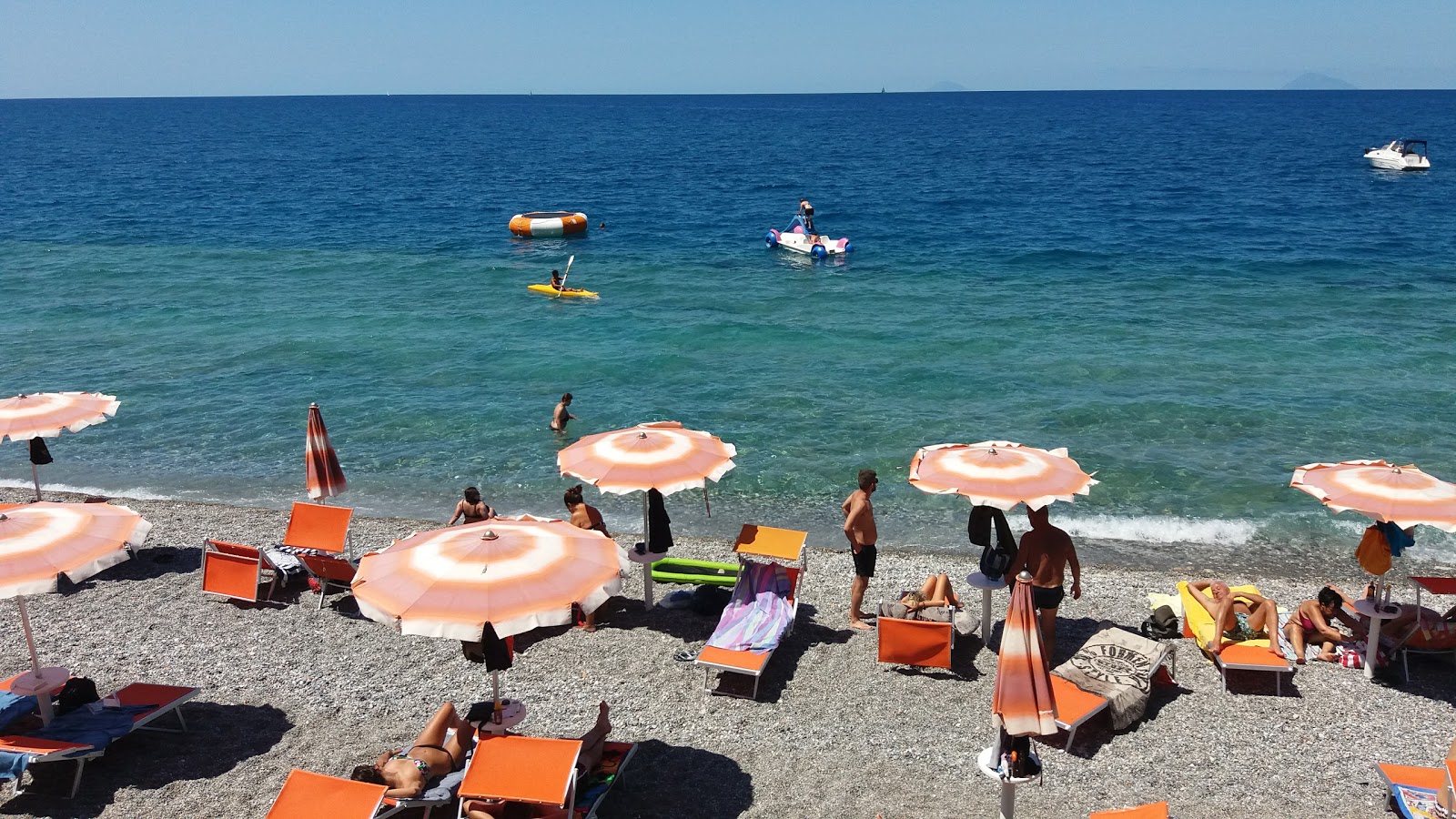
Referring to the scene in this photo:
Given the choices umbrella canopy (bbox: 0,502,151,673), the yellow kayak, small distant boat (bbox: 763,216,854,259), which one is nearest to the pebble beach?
umbrella canopy (bbox: 0,502,151,673)

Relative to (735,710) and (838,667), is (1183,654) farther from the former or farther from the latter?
(735,710)

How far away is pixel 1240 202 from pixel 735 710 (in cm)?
4911

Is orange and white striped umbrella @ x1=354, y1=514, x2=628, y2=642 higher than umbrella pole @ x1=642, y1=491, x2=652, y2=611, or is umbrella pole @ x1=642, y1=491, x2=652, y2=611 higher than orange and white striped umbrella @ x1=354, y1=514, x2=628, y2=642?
orange and white striped umbrella @ x1=354, y1=514, x2=628, y2=642

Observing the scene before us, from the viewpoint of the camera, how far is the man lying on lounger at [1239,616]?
9438mm

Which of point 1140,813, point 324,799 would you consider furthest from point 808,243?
point 324,799

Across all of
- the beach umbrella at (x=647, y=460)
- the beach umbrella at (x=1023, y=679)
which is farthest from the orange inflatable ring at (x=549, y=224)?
the beach umbrella at (x=1023, y=679)

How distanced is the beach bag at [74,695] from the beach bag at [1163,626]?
9536mm

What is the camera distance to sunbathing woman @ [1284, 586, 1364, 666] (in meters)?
9.63

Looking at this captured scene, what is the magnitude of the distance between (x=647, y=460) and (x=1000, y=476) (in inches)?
127

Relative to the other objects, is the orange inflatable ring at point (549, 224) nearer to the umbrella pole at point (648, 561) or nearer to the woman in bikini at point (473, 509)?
the woman in bikini at point (473, 509)

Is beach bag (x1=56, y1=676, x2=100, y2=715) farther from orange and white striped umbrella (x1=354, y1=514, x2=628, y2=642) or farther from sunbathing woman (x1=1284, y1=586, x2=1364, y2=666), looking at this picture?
sunbathing woman (x1=1284, y1=586, x2=1364, y2=666)

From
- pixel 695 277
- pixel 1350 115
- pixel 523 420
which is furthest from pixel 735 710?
pixel 1350 115

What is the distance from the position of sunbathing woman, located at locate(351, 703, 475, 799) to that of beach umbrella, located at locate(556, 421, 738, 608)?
2.46 metres

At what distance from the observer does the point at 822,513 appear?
14.9 meters
